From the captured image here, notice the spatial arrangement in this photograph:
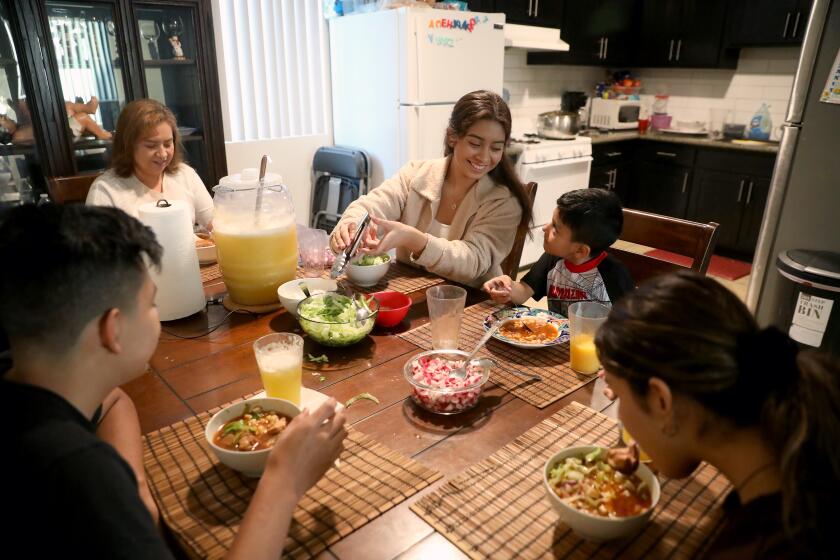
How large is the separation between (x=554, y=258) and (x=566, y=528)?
1.07 m

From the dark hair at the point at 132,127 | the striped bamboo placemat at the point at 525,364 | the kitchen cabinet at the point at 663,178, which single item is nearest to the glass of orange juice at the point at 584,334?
the striped bamboo placemat at the point at 525,364

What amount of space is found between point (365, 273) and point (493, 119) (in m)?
0.71

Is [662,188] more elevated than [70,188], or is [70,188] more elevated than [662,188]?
[70,188]

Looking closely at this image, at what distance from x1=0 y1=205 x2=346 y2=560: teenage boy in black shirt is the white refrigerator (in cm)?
286

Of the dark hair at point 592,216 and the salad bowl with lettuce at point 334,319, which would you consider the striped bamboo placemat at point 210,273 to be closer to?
the salad bowl with lettuce at point 334,319

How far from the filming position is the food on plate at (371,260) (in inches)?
71.1

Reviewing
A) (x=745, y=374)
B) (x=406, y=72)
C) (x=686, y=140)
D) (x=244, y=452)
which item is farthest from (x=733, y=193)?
(x=244, y=452)

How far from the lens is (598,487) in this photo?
0.86 metres

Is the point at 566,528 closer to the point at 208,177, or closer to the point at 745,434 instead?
the point at 745,434

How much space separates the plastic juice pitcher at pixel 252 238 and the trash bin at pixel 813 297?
2110 millimetres

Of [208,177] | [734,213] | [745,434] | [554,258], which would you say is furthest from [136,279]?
[734,213]

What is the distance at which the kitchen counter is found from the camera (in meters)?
4.32

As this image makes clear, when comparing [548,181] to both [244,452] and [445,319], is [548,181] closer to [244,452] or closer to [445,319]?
[445,319]

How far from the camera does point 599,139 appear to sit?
473cm
